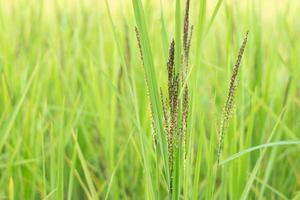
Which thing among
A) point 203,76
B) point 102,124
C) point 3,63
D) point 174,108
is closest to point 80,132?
point 102,124

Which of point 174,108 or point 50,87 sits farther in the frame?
point 50,87

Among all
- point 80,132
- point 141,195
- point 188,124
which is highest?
point 188,124

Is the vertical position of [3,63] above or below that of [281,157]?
above

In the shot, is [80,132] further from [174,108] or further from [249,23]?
[174,108]

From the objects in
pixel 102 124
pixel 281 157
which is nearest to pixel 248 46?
pixel 281 157

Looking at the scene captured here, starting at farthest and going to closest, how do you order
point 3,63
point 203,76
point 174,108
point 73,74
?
point 203,76
point 73,74
point 3,63
point 174,108

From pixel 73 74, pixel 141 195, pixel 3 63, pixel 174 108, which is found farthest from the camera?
pixel 73 74
